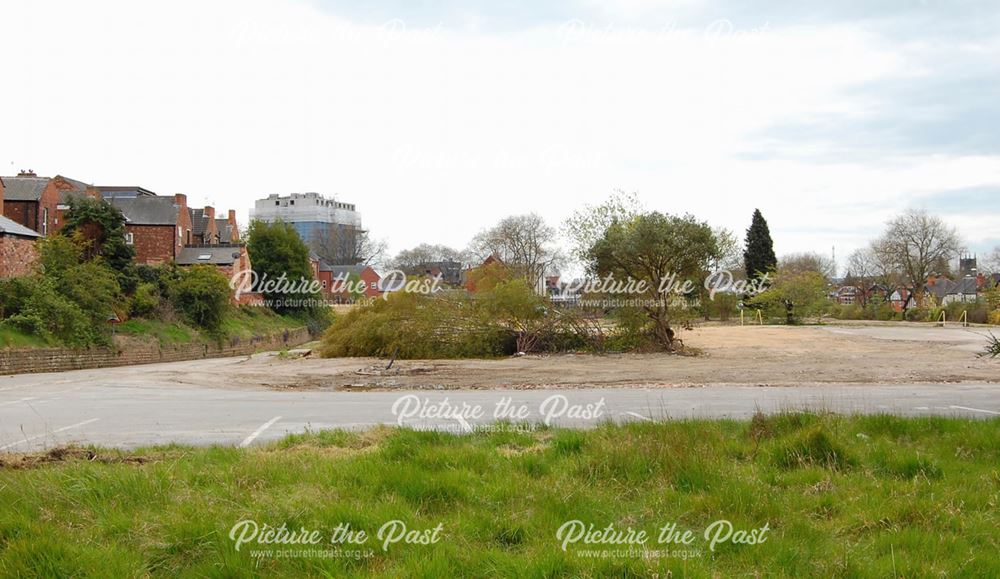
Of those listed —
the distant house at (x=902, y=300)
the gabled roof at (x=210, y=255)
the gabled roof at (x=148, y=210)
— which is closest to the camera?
the gabled roof at (x=210, y=255)

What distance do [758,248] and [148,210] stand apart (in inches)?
2488

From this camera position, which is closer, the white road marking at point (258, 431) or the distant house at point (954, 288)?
the white road marking at point (258, 431)

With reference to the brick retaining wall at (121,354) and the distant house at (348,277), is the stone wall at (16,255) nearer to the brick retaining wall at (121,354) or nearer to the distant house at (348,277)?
the brick retaining wall at (121,354)

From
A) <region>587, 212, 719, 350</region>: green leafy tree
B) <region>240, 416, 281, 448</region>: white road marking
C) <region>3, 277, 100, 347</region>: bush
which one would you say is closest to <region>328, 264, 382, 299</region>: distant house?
<region>3, 277, 100, 347</region>: bush

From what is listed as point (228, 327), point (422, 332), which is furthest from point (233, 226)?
point (422, 332)

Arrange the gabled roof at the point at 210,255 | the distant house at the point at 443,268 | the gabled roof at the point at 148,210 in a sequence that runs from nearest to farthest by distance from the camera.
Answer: the gabled roof at the point at 210,255, the gabled roof at the point at 148,210, the distant house at the point at 443,268

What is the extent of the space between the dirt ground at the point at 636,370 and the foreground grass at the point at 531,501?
463 inches

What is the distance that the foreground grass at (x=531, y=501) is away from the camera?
5125 millimetres

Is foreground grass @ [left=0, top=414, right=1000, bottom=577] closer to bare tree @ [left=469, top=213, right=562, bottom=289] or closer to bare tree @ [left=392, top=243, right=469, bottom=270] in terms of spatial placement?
bare tree @ [left=469, top=213, right=562, bottom=289]

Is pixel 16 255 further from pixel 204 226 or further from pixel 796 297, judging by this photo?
pixel 796 297

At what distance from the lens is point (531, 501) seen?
21.0ft

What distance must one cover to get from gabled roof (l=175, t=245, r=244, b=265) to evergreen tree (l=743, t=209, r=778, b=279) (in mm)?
53869

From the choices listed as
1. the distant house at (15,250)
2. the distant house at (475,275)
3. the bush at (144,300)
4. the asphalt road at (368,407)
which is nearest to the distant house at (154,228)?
the bush at (144,300)

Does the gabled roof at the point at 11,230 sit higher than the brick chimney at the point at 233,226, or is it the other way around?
the brick chimney at the point at 233,226
